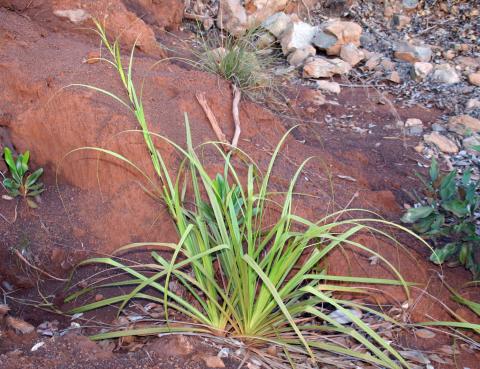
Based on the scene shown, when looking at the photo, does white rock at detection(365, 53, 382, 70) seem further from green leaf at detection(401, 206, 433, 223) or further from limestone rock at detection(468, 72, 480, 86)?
green leaf at detection(401, 206, 433, 223)

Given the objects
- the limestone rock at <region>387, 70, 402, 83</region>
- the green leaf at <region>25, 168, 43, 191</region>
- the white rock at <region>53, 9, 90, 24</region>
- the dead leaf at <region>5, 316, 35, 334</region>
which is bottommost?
the limestone rock at <region>387, 70, 402, 83</region>

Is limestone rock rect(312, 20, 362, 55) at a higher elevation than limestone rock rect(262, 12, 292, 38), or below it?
below

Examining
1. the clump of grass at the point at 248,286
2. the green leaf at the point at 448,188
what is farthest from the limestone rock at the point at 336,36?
the clump of grass at the point at 248,286

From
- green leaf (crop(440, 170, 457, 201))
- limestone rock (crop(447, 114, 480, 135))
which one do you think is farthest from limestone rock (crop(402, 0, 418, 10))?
green leaf (crop(440, 170, 457, 201))

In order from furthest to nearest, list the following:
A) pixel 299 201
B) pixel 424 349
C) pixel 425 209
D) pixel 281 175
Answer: pixel 281 175, pixel 299 201, pixel 425 209, pixel 424 349

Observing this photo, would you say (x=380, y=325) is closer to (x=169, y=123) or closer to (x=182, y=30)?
(x=169, y=123)

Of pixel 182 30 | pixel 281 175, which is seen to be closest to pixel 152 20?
pixel 182 30
